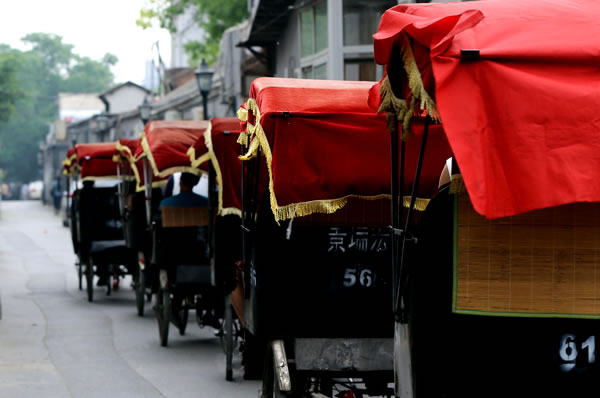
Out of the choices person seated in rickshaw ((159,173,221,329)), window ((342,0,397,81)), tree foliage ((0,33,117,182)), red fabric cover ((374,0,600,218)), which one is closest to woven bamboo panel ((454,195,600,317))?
red fabric cover ((374,0,600,218))

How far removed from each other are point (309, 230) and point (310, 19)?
14985 millimetres

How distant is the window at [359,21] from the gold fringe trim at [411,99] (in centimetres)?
1407

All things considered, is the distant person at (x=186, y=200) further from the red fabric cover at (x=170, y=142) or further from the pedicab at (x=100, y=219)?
the pedicab at (x=100, y=219)

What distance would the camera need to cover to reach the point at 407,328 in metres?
5.15

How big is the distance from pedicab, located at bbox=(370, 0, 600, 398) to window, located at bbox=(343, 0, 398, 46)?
14.3 meters

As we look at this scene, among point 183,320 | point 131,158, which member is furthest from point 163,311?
point 131,158

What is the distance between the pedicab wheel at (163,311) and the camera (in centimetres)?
1248

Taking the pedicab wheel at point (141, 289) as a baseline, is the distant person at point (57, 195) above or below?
below

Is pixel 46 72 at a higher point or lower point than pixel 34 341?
higher

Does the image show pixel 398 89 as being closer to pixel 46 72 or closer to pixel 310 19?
pixel 310 19

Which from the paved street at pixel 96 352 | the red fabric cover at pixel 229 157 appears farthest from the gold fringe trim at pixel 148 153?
the red fabric cover at pixel 229 157

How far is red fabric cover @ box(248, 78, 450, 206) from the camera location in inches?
259

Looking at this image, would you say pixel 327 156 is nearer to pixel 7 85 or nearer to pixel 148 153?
pixel 148 153

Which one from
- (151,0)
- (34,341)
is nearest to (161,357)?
(34,341)
